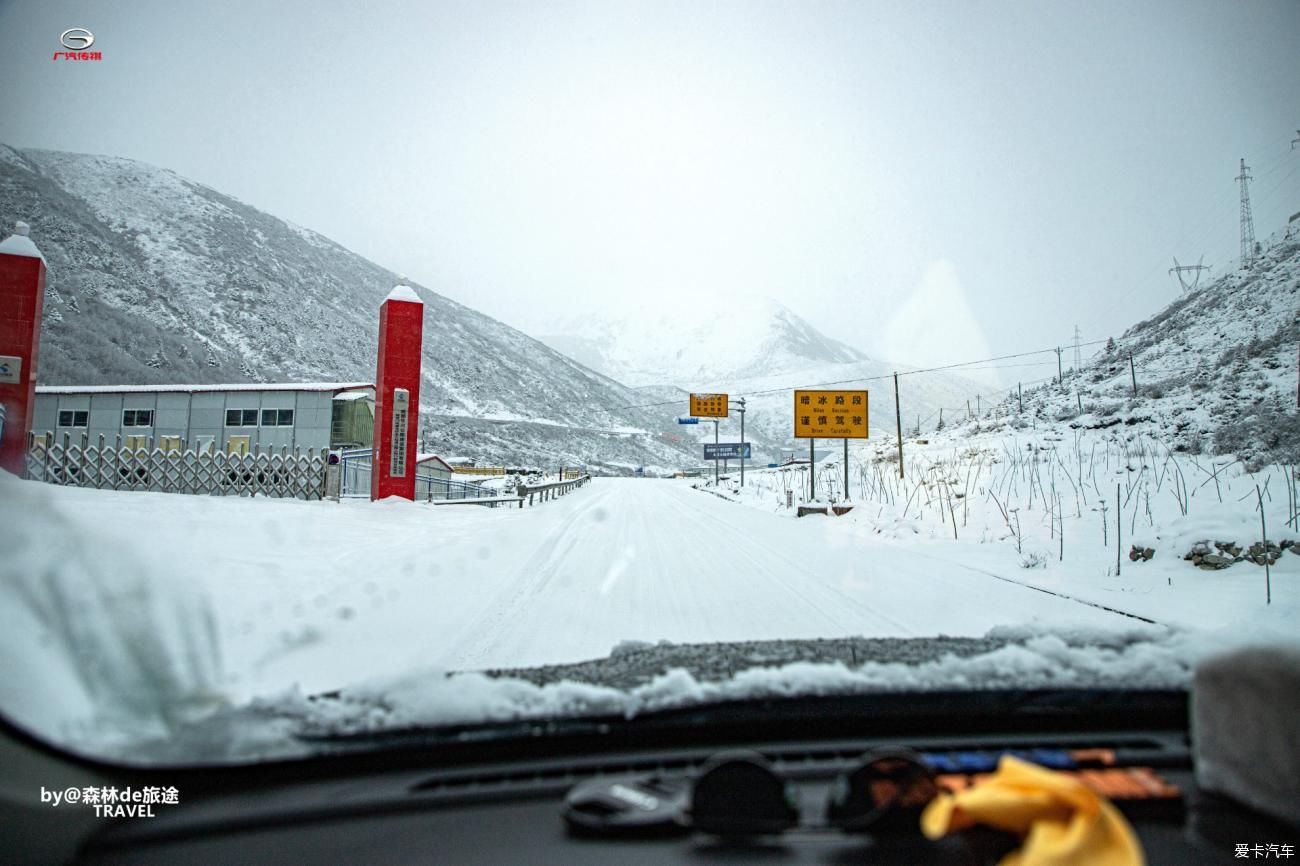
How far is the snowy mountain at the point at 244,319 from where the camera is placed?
22.7 meters

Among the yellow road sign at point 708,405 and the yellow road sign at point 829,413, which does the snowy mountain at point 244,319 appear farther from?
the yellow road sign at point 708,405

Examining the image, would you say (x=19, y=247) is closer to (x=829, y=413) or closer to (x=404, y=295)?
(x=404, y=295)

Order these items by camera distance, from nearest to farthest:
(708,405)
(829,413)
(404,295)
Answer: (404,295) → (829,413) → (708,405)

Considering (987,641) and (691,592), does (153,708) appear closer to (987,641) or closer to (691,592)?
(987,641)

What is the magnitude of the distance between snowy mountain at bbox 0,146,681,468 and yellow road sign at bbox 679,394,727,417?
31.9 m

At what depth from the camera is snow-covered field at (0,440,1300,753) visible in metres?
2.16

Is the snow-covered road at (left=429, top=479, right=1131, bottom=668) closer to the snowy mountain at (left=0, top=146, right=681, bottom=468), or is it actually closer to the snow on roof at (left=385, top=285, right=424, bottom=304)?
the snowy mountain at (left=0, top=146, right=681, bottom=468)

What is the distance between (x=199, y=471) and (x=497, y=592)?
16.8 meters

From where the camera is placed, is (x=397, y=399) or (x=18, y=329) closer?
(x=18, y=329)

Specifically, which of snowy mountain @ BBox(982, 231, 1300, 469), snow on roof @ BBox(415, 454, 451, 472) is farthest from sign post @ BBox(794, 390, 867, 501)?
snow on roof @ BBox(415, 454, 451, 472)

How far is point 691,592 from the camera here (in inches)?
290

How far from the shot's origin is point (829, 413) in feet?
89.7

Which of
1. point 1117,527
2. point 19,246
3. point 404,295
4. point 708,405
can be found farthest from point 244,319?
point 1117,527

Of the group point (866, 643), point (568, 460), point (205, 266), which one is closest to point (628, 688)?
point (866, 643)
